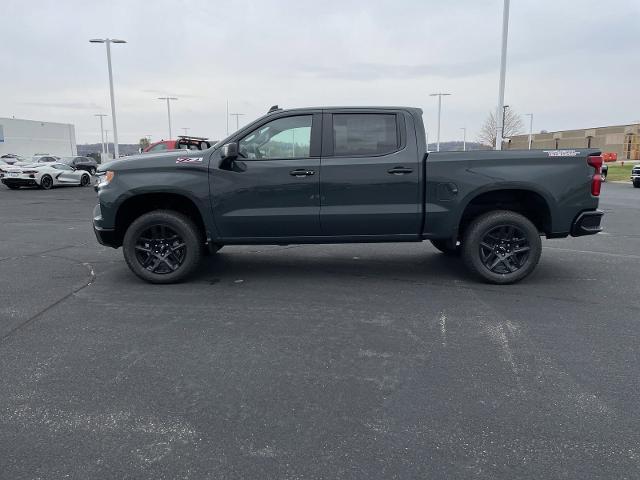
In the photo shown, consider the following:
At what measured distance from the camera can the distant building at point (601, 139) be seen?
66688mm

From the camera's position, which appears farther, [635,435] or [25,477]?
[635,435]

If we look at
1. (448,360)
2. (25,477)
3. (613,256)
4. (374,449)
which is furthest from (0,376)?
(613,256)

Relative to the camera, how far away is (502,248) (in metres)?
5.87

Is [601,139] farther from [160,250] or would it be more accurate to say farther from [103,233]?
[103,233]

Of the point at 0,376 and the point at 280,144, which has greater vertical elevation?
the point at 280,144

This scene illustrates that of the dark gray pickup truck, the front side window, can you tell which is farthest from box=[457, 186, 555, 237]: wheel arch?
the front side window

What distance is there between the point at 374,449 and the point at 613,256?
20.6 feet

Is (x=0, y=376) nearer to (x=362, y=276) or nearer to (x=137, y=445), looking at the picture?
(x=137, y=445)

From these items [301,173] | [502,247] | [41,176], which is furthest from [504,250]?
[41,176]

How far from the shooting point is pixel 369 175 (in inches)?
221

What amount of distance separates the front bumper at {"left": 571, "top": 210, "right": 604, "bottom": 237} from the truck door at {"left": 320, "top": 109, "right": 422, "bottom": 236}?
1.79m

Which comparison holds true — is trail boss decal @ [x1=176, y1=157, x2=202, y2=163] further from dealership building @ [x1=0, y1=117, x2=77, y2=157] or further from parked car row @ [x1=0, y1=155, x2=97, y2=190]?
dealership building @ [x1=0, y1=117, x2=77, y2=157]

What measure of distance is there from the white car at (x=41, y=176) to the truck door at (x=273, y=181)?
2095 cm

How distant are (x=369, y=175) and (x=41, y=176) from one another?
22.2 metres
